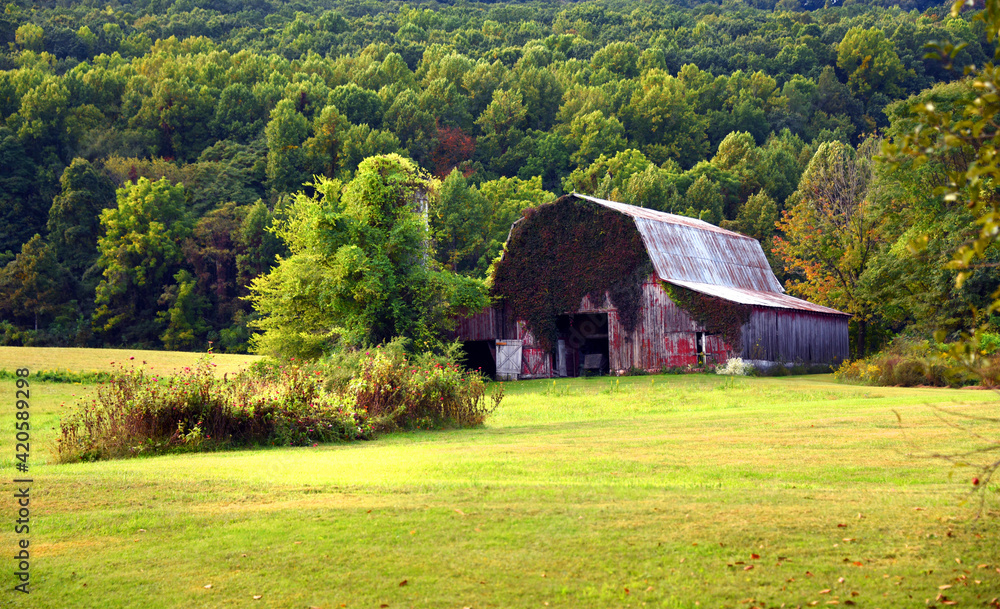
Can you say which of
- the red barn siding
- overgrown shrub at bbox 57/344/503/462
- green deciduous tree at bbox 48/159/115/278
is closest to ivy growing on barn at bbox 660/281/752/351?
the red barn siding

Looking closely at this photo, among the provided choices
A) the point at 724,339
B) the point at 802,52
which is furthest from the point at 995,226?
the point at 802,52

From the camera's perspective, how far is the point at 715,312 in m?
38.5

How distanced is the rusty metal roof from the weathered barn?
103 millimetres

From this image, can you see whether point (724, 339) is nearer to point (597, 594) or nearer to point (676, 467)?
point (676, 467)

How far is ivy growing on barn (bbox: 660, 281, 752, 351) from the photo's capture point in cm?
3784

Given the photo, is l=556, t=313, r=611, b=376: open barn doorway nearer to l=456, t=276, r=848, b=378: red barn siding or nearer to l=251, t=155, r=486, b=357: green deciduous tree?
l=456, t=276, r=848, b=378: red barn siding

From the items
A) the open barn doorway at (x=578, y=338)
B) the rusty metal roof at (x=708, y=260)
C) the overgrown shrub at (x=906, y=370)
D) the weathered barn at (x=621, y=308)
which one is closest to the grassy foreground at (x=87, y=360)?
the weathered barn at (x=621, y=308)

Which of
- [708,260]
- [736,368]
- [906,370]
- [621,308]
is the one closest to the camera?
[906,370]

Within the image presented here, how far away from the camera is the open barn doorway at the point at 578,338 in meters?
43.8

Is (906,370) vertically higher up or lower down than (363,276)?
lower down

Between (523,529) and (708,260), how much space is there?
3994cm

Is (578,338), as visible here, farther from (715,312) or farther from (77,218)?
(77,218)

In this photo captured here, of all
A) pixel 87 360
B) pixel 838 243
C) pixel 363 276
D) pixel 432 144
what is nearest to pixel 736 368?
pixel 363 276

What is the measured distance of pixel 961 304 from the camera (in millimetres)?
36625
